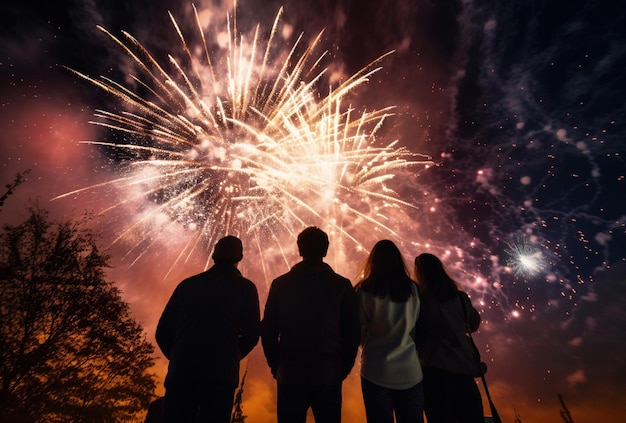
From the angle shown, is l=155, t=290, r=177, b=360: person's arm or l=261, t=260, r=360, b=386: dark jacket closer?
l=261, t=260, r=360, b=386: dark jacket

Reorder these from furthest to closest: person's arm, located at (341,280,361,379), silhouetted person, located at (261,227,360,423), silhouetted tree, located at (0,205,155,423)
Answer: silhouetted tree, located at (0,205,155,423) → person's arm, located at (341,280,361,379) → silhouetted person, located at (261,227,360,423)

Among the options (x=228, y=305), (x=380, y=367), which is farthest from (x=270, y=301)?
(x=380, y=367)

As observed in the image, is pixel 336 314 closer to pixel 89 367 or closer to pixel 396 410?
pixel 396 410

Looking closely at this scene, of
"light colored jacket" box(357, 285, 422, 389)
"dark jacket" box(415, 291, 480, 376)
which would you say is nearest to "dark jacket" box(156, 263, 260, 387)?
"light colored jacket" box(357, 285, 422, 389)

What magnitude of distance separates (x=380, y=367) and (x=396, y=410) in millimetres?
473

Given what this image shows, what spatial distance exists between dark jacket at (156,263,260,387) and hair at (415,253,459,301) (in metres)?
2.03

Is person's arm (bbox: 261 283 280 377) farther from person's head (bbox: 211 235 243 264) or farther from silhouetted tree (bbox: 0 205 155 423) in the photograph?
silhouetted tree (bbox: 0 205 155 423)

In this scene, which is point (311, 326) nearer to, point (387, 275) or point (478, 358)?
point (387, 275)

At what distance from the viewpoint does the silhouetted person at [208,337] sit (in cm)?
259

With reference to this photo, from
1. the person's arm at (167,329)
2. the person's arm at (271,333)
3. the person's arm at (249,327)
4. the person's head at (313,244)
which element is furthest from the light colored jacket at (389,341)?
the person's arm at (167,329)

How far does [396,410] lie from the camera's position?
290 centimetres

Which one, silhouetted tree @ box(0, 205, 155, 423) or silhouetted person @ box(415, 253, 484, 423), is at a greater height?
silhouetted tree @ box(0, 205, 155, 423)

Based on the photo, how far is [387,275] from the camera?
3.24 meters

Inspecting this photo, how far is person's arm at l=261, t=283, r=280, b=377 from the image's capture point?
2893 millimetres
